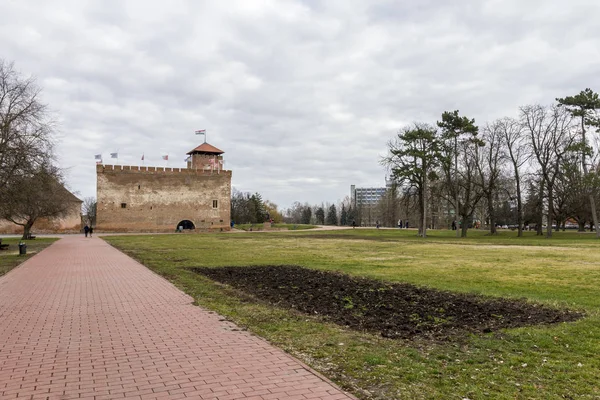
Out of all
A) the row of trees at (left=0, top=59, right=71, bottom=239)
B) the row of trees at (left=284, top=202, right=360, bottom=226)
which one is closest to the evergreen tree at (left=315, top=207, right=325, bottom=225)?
the row of trees at (left=284, top=202, right=360, bottom=226)

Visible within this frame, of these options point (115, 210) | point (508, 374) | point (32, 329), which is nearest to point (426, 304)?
point (508, 374)

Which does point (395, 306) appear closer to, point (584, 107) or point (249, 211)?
point (584, 107)

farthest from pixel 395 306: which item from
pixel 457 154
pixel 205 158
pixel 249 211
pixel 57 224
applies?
pixel 249 211

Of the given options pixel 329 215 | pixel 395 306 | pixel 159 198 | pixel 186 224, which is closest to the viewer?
pixel 395 306

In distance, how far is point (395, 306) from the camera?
898cm

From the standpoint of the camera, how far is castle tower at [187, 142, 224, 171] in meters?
70.2

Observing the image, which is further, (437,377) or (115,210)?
(115,210)

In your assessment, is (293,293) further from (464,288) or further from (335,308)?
(464,288)

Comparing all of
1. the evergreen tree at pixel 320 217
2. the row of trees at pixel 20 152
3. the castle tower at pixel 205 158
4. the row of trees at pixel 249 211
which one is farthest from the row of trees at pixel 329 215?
the row of trees at pixel 20 152

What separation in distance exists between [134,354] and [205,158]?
67.3 m

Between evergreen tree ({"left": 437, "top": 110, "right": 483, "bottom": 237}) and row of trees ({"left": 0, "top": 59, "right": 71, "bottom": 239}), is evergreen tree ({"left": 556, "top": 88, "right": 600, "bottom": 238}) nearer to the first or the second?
evergreen tree ({"left": 437, "top": 110, "right": 483, "bottom": 237})

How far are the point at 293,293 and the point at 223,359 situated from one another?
5.47m

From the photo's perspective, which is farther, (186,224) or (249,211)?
(249,211)

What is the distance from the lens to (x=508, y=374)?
490cm
